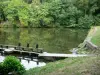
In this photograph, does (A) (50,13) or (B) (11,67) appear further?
(A) (50,13)

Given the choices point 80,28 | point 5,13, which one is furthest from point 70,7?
point 5,13

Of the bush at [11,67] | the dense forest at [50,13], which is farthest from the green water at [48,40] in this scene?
the bush at [11,67]

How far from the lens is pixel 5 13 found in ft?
176

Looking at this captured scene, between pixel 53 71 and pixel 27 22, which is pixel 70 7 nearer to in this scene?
pixel 27 22

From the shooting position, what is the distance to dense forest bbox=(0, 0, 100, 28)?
5334cm

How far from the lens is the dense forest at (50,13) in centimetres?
5334

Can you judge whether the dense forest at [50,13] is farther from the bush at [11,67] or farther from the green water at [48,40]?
the bush at [11,67]

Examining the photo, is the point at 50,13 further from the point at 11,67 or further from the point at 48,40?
the point at 11,67

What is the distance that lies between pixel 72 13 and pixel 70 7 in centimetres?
143

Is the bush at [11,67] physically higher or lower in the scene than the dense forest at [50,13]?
higher

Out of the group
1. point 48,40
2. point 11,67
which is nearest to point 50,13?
point 48,40

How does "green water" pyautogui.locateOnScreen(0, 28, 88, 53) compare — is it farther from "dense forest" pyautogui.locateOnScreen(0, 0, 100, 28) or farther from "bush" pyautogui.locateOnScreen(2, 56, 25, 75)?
"bush" pyautogui.locateOnScreen(2, 56, 25, 75)

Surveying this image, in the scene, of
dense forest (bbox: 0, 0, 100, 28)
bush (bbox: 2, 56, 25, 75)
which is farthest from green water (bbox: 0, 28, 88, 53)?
bush (bbox: 2, 56, 25, 75)

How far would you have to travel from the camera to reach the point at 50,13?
182 ft
